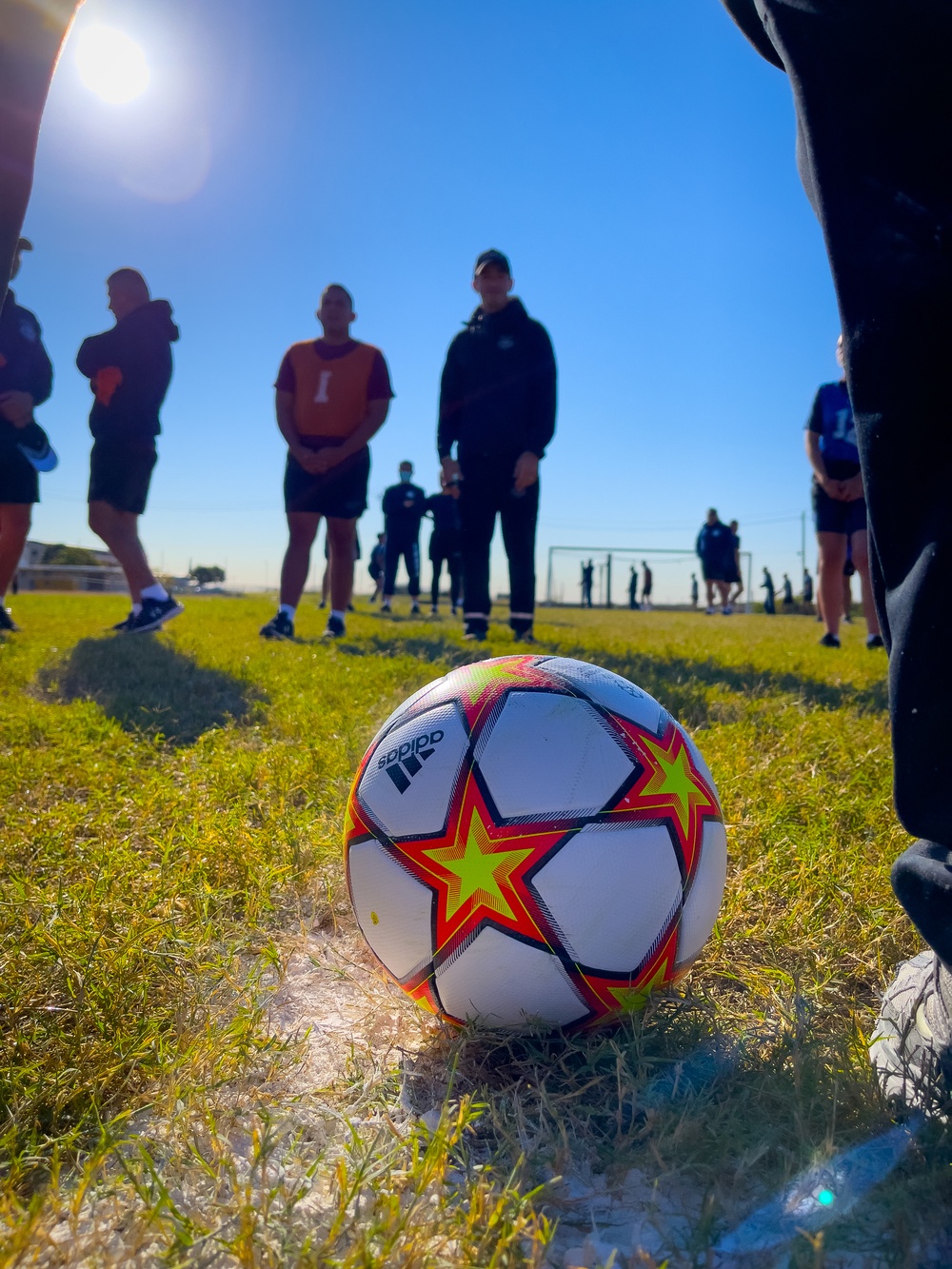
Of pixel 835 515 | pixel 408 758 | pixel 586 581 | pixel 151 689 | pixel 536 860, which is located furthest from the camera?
pixel 586 581

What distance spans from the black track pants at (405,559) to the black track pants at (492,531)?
932 centimetres

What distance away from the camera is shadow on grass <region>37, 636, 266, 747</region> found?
3.85 m

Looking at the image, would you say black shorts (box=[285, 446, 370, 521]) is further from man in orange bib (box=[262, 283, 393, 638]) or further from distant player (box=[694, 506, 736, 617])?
distant player (box=[694, 506, 736, 617])

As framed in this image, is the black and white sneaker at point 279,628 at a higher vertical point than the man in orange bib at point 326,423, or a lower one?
lower

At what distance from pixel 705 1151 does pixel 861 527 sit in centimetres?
711

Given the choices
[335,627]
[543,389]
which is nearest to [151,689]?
[335,627]

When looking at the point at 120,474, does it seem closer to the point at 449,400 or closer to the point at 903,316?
the point at 449,400

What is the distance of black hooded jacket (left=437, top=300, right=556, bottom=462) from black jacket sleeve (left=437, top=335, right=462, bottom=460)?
0.38 feet

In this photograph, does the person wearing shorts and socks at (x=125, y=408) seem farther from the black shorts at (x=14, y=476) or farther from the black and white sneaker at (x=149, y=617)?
the black shorts at (x=14, y=476)

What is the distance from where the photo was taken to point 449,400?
6.97 m

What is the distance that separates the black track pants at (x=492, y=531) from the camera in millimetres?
Answer: 6785

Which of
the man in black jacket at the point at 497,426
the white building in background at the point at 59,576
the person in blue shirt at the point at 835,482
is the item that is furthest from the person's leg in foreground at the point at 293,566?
the white building in background at the point at 59,576

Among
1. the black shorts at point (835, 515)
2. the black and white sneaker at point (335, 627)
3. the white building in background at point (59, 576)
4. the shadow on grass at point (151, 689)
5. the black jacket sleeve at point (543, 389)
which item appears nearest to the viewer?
the shadow on grass at point (151, 689)

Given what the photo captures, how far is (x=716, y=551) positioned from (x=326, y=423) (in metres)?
17.6
